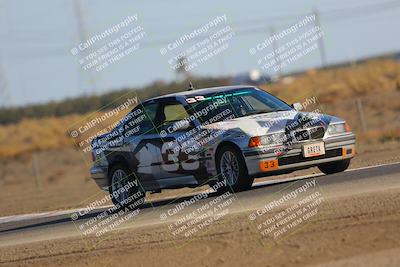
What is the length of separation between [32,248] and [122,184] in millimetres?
3349

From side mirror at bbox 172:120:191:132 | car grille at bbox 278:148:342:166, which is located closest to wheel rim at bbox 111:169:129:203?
side mirror at bbox 172:120:191:132

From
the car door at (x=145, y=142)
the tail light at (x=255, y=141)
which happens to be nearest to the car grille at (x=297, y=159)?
the tail light at (x=255, y=141)

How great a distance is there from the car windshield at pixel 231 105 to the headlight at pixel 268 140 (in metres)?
0.93

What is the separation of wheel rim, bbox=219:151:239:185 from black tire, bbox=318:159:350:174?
159cm

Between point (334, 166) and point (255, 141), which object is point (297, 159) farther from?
point (334, 166)

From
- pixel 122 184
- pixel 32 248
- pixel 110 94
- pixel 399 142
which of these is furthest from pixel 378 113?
pixel 110 94

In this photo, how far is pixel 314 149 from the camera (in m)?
12.8

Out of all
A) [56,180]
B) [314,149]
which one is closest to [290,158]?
[314,149]

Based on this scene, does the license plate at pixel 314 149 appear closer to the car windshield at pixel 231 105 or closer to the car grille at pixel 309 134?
→ the car grille at pixel 309 134

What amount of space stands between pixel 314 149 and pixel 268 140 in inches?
26.6

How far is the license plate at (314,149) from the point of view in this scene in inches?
503

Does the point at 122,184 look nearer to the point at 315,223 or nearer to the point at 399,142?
the point at 315,223

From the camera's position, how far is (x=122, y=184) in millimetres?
14430

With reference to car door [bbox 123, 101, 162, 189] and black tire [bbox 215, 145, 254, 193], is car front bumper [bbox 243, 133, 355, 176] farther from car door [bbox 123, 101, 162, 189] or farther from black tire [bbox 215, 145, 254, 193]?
car door [bbox 123, 101, 162, 189]
